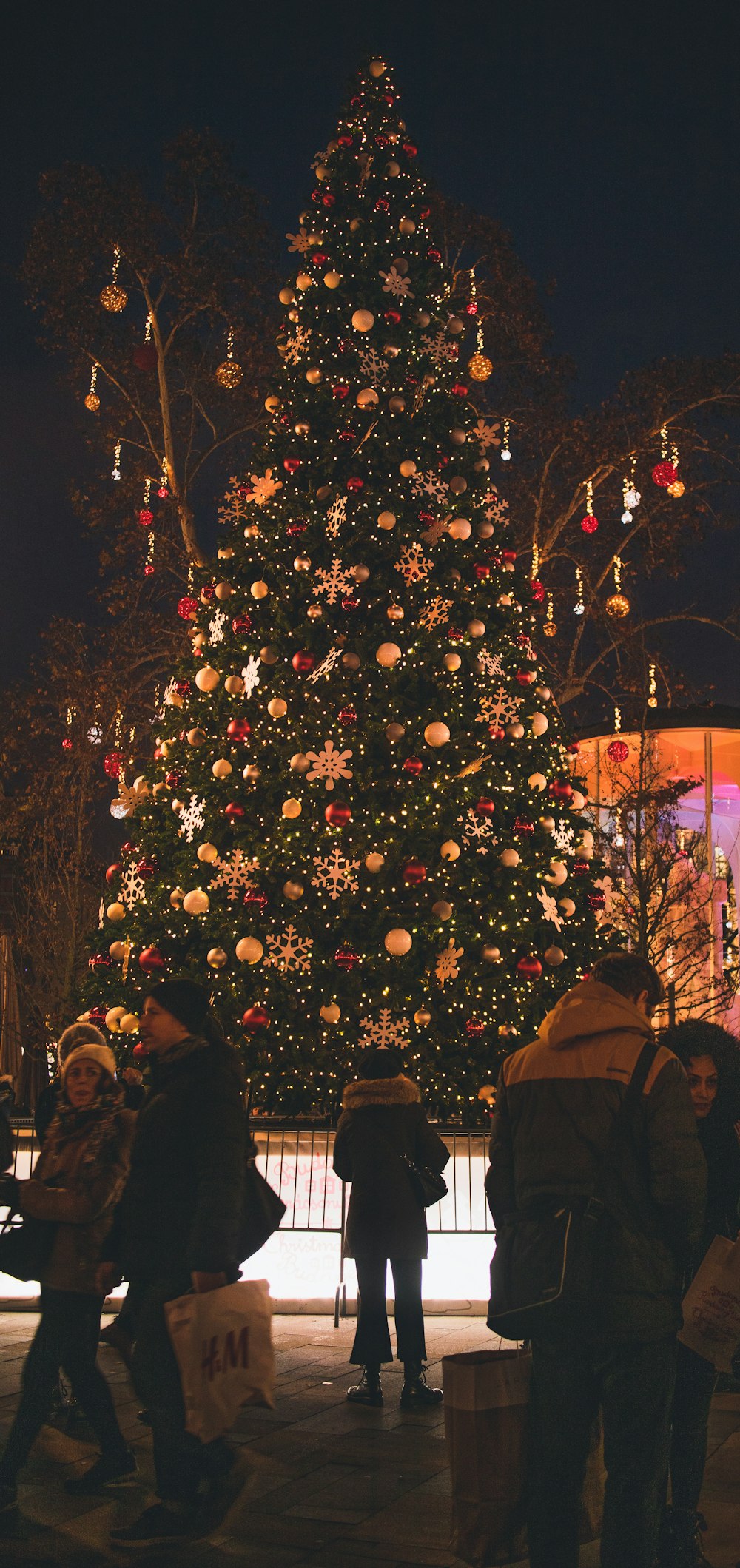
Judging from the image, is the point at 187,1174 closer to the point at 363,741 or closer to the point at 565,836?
the point at 363,741

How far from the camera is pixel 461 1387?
11.6ft

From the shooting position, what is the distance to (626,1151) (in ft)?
11.5

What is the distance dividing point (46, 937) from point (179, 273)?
1105 cm

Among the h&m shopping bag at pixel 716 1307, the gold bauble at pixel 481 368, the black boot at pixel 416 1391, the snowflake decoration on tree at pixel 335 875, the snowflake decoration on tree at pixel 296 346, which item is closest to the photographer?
the h&m shopping bag at pixel 716 1307

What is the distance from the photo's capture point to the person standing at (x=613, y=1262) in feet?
10.9

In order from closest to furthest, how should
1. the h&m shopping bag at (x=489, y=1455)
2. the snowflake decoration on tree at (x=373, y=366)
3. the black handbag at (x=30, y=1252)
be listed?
the h&m shopping bag at (x=489, y=1455)
the black handbag at (x=30, y=1252)
the snowflake decoration on tree at (x=373, y=366)

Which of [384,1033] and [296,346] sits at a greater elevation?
[296,346]

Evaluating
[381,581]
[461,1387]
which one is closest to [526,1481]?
[461,1387]

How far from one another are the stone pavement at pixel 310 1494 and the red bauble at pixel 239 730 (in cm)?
422

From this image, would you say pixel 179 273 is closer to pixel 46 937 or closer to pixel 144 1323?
pixel 46 937

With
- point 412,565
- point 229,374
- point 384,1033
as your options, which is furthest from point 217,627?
point 229,374

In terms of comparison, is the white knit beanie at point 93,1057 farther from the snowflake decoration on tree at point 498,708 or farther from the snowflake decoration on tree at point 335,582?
the snowflake decoration on tree at point 335,582

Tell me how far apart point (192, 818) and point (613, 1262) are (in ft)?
22.7

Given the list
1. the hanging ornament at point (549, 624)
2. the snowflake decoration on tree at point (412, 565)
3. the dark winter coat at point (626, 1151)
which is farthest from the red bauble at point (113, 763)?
the dark winter coat at point (626, 1151)
